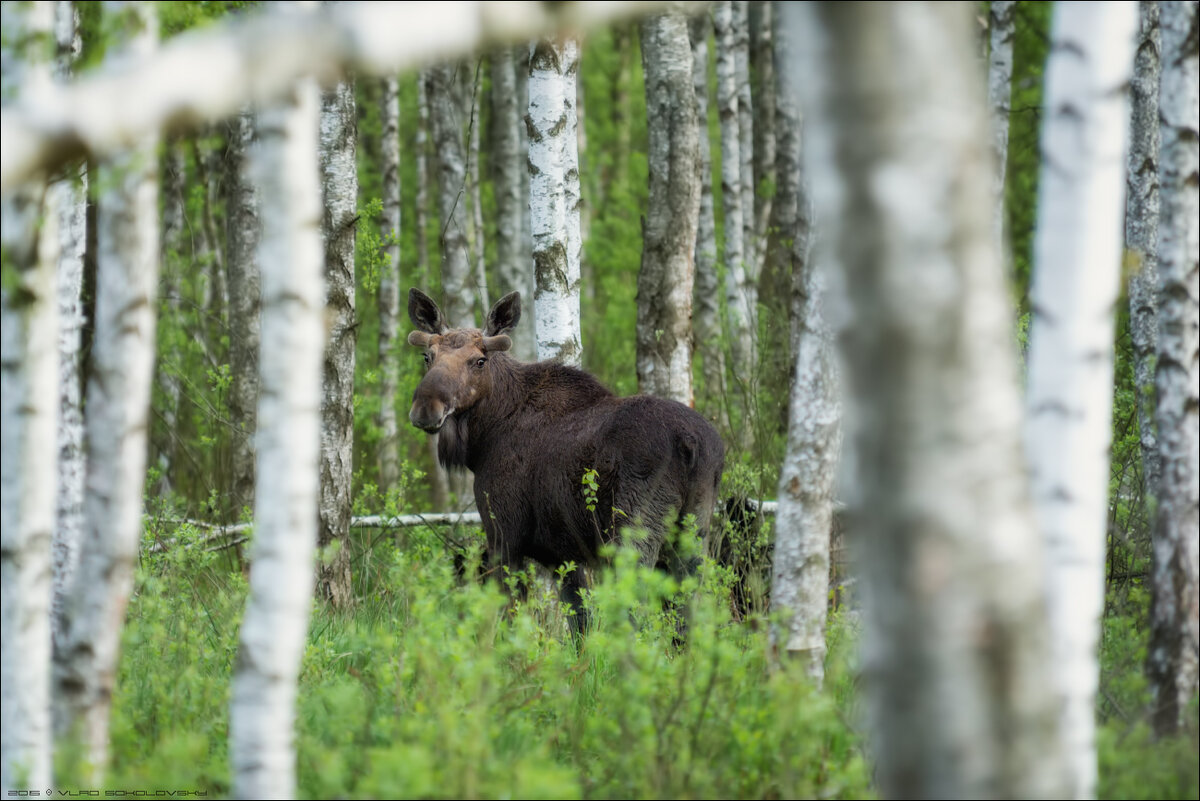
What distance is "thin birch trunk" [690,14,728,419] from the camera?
45.2 feet

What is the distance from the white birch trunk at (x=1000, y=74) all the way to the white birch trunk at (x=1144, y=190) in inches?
109

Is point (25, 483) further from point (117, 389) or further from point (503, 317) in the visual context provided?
point (503, 317)

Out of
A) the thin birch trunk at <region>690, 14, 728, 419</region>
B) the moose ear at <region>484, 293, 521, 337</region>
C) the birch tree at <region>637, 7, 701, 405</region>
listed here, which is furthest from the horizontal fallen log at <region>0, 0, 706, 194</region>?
the thin birch trunk at <region>690, 14, 728, 419</region>

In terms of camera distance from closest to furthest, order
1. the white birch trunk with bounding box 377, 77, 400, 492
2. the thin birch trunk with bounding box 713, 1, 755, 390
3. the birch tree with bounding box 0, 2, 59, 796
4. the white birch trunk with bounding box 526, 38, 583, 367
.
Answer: the birch tree with bounding box 0, 2, 59, 796, the white birch trunk with bounding box 526, 38, 583, 367, the white birch trunk with bounding box 377, 77, 400, 492, the thin birch trunk with bounding box 713, 1, 755, 390

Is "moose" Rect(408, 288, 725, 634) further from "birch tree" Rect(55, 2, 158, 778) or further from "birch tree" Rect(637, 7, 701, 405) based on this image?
"birch tree" Rect(55, 2, 158, 778)

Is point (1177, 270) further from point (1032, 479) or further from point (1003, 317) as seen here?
point (1003, 317)

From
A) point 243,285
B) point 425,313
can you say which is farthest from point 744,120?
point 425,313

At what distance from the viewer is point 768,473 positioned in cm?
970

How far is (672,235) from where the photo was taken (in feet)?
33.1

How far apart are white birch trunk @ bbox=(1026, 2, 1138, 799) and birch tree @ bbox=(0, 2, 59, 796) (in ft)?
8.90

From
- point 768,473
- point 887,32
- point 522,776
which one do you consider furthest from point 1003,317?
point 768,473

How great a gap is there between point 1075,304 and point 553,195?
5929 mm

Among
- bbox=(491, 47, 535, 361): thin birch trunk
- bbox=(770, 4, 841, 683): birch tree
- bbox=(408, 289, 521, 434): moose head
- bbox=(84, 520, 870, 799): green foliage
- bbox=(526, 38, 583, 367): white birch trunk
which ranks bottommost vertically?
bbox=(84, 520, 870, 799): green foliage

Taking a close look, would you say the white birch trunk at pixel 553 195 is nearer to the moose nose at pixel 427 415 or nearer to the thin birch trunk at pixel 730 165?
the moose nose at pixel 427 415
